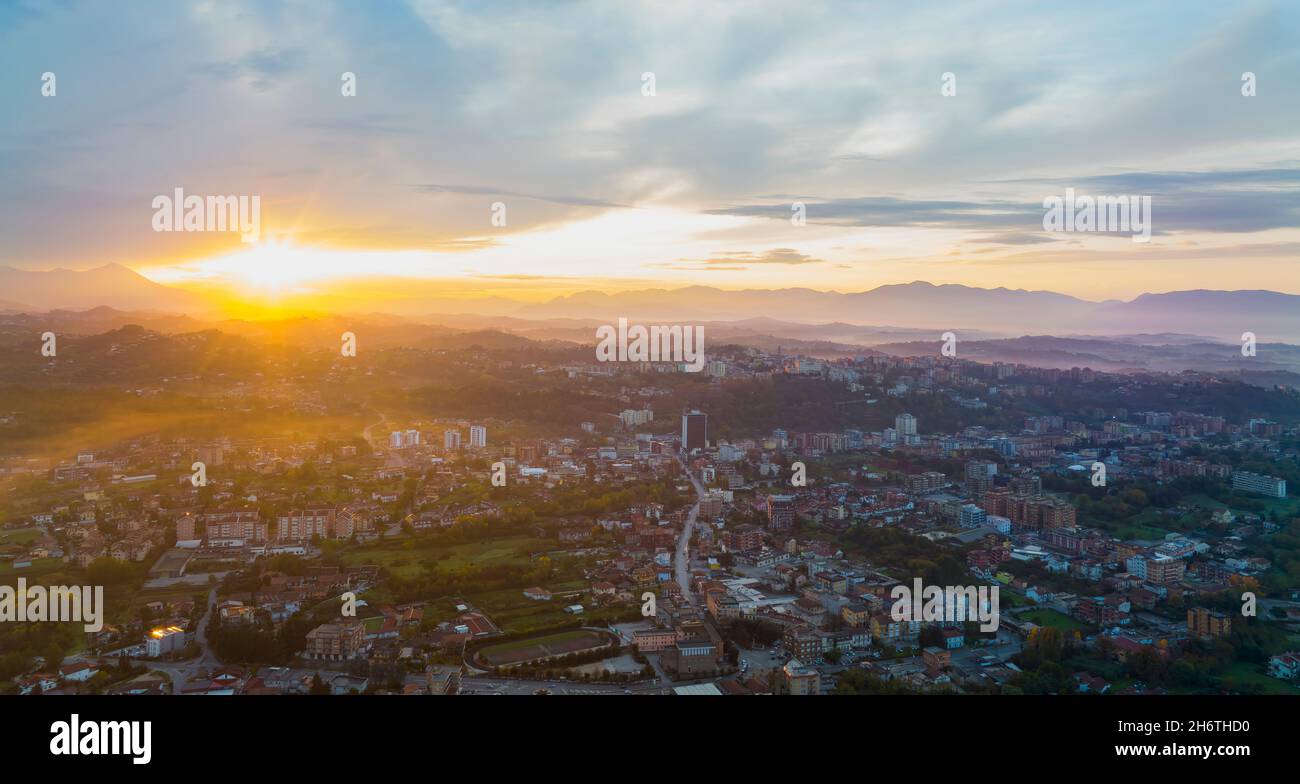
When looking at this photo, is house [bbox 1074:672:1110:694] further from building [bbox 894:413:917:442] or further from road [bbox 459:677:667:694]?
building [bbox 894:413:917:442]

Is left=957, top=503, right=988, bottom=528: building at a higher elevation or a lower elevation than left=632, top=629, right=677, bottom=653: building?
higher

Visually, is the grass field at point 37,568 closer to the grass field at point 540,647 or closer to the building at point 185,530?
the building at point 185,530

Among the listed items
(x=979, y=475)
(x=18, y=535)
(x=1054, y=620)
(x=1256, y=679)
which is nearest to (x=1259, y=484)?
(x=979, y=475)

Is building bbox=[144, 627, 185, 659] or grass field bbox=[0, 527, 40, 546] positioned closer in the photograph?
building bbox=[144, 627, 185, 659]

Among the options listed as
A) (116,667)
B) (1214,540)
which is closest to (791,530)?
(1214,540)

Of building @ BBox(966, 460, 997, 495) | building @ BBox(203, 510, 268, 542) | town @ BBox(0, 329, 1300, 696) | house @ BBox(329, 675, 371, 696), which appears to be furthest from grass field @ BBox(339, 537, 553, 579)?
building @ BBox(966, 460, 997, 495)
